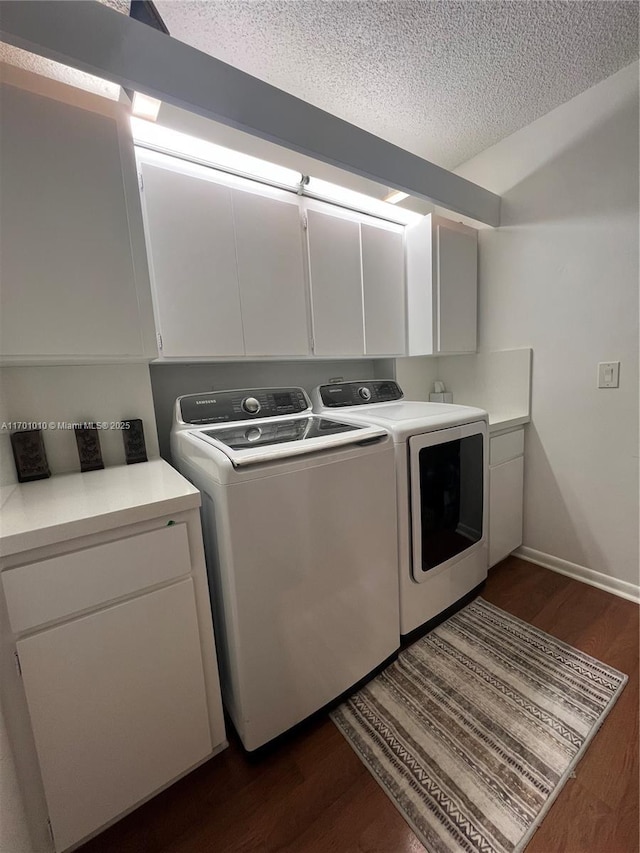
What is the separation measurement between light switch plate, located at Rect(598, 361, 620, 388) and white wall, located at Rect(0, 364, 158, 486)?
221cm

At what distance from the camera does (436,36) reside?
1.36m

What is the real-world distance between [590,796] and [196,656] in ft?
3.98

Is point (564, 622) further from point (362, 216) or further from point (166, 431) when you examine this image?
point (362, 216)

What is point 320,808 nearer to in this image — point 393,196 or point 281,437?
point 281,437

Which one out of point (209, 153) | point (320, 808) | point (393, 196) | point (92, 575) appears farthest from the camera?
point (393, 196)

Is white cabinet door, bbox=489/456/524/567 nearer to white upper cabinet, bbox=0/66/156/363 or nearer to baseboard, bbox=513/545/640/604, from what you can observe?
baseboard, bbox=513/545/640/604

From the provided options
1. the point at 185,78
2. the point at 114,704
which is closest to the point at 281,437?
the point at 114,704

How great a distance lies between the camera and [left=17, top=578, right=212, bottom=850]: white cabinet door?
A: 806 millimetres

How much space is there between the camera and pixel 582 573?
1939 millimetres

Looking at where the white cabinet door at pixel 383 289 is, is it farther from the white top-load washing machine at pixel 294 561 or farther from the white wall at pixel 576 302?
the white top-load washing machine at pixel 294 561

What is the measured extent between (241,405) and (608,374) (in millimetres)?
1877

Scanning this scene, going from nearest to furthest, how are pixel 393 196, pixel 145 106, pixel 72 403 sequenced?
pixel 145 106 < pixel 72 403 < pixel 393 196

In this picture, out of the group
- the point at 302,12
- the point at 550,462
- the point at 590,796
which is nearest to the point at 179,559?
the point at 590,796

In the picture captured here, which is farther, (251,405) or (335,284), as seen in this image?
(335,284)
